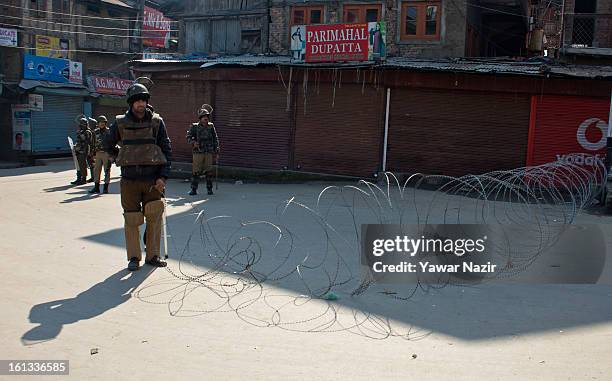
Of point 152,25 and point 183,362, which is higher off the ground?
point 152,25

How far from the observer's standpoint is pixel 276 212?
10.8 m

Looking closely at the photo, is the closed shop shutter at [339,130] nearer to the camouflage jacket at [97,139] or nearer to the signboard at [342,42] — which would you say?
the signboard at [342,42]

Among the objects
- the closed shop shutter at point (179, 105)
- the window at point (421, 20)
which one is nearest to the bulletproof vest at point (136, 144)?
the closed shop shutter at point (179, 105)

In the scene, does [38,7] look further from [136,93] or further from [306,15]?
[136,93]

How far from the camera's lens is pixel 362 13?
2122cm

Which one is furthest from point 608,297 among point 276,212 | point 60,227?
point 60,227

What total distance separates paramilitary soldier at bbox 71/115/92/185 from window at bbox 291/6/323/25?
991 centimetres

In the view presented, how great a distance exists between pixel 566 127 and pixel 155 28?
25127mm

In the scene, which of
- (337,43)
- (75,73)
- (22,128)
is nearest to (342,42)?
(337,43)

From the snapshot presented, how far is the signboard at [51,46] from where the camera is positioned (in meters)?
29.0

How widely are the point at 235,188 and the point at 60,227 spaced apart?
6952 millimetres

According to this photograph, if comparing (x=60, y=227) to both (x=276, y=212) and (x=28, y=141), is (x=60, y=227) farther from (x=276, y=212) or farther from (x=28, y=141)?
(x=28, y=141)

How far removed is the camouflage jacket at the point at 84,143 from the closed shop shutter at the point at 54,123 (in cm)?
1419

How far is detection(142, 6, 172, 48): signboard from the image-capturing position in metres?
33.0
